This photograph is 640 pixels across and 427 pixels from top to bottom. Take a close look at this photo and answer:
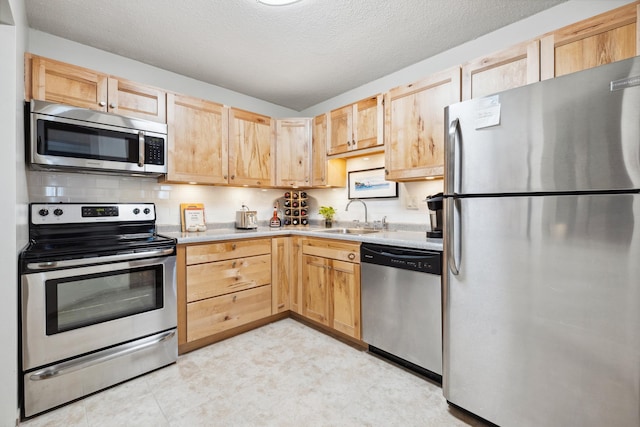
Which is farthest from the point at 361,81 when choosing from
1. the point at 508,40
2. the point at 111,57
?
the point at 111,57

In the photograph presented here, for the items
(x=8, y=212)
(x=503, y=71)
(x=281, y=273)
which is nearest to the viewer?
(x=8, y=212)

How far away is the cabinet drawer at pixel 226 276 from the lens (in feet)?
A: 7.75

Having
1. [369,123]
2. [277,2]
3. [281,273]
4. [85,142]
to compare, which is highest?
[277,2]

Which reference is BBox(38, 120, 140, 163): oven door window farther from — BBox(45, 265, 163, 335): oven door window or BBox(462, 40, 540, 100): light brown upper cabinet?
BBox(462, 40, 540, 100): light brown upper cabinet

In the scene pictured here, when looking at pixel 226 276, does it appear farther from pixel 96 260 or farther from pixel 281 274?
pixel 96 260

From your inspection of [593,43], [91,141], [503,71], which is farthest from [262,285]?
[593,43]

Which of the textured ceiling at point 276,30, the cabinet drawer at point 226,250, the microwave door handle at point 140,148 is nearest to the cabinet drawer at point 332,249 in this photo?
the cabinet drawer at point 226,250

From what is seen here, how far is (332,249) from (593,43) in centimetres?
213

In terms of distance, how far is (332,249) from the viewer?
259cm

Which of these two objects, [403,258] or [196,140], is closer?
[403,258]

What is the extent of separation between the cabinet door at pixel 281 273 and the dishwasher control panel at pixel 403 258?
943mm

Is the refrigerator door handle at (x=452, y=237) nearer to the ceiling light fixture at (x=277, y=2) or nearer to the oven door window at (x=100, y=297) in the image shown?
the ceiling light fixture at (x=277, y=2)

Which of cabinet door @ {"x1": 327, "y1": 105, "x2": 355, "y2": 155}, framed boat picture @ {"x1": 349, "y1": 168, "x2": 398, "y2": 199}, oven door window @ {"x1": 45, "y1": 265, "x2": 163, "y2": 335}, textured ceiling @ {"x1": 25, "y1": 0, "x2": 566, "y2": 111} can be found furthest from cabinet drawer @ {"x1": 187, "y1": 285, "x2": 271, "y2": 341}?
textured ceiling @ {"x1": 25, "y1": 0, "x2": 566, "y2": 111}

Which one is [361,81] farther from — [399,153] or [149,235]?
[149,235]
